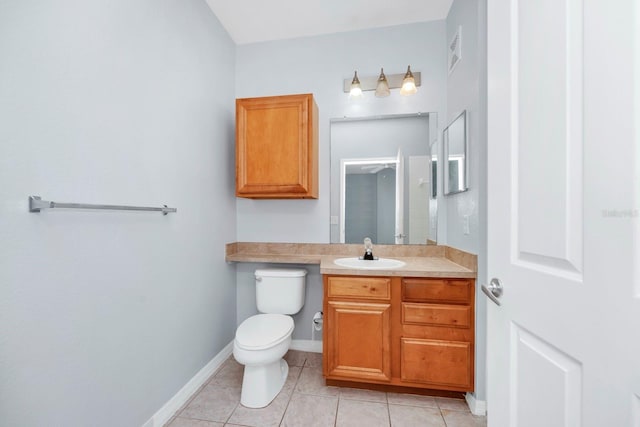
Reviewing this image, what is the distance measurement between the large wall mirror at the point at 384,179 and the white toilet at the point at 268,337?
21.5 inches

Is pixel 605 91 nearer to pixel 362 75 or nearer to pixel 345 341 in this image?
pixel 345 341

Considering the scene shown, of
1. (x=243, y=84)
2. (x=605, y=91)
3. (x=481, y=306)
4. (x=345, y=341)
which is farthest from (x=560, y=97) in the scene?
(x=243, y=84)

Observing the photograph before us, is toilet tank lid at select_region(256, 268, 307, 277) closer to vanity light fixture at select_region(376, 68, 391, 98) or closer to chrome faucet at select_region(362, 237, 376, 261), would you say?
chrome faucet at select_region(362, 237, 376, 261)

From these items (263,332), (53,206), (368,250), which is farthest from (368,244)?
(53,206)

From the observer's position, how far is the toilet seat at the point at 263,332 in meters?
1.54

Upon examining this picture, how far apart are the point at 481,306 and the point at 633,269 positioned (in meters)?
1.21

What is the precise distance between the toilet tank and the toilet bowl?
29cm

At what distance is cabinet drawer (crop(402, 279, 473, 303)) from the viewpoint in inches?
62.4

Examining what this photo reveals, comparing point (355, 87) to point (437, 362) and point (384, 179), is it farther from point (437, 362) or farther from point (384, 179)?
point (437, 362)

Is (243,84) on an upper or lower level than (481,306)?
upper

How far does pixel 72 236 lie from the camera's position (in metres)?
1.02

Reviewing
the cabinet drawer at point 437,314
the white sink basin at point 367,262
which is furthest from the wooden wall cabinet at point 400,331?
the white sink basin at point 367,262

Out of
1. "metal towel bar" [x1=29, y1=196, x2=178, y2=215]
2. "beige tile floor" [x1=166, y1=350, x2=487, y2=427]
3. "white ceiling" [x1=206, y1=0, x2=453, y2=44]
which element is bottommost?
"beige tile floor" [x1=166, y1=350, x2=487, y2=427]

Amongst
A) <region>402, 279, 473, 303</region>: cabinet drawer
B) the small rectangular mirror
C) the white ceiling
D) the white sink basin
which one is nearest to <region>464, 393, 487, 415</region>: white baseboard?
A: <region>402, 279, 473, 303</region>: cabinet drawer
